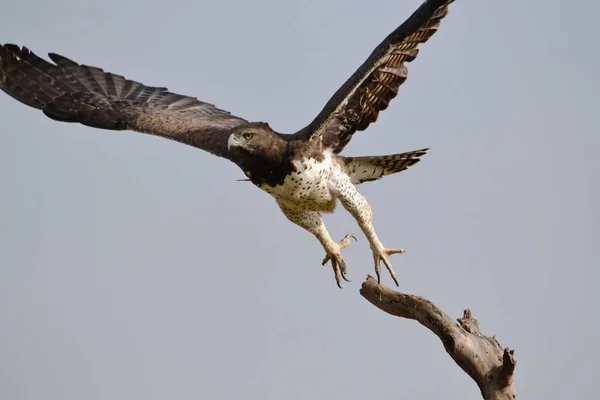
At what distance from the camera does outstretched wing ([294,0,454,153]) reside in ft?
32.9

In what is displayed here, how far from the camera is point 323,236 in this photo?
1228 centimetres

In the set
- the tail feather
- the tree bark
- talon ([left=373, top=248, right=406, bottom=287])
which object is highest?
the tail feather

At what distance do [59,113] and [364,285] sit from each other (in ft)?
17.4

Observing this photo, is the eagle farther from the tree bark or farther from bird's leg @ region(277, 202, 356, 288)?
the tree bark

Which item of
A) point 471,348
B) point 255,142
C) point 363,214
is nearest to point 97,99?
point 255,142

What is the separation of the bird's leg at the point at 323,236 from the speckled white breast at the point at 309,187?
0.26m

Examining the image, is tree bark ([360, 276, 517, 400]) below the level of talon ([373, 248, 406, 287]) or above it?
below

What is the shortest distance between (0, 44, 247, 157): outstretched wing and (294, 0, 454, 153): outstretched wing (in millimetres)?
1642

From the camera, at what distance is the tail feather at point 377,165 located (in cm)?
1196

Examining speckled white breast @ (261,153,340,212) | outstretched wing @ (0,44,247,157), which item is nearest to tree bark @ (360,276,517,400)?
speckled white breast @ (261,153,340,212)

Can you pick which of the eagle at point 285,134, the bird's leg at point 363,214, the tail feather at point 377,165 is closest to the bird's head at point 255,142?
the eagle at point 285,134

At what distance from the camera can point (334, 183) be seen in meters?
11.4

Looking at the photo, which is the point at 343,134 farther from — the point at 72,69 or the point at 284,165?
the point at 72,69

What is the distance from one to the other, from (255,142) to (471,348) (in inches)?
124
